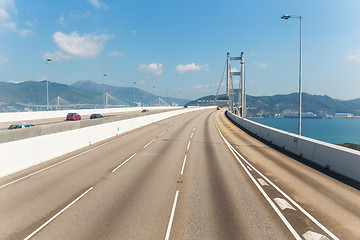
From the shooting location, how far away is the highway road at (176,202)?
5.75 m

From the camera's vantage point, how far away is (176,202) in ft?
24.5

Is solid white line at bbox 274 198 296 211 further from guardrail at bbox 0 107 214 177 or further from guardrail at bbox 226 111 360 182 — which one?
guardrail at bbox 0 107 214 177

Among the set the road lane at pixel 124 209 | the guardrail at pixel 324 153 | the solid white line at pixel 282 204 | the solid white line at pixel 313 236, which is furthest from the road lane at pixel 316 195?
the road lane at pixel 124 209

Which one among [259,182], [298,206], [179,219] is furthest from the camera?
[259,182]

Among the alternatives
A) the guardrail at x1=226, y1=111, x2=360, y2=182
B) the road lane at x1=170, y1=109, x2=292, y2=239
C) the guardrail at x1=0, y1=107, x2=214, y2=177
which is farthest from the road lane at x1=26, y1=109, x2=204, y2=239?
the guardrail at x1=226, y1=111, x2=360, y2=182

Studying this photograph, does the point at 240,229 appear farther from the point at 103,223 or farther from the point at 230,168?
the point at 230,168

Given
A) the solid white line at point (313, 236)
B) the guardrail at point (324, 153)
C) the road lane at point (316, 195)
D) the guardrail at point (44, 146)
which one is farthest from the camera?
the guardrail at point (44, 146)

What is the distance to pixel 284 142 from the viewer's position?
1700cm

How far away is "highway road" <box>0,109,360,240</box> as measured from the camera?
575cm

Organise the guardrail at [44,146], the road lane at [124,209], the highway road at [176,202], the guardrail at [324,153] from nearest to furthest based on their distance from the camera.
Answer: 1. the road lane at [124,209]
2. the highway road at [176,202]
3. the guardrail at [324,153]
4. the guardrail at [44,146]

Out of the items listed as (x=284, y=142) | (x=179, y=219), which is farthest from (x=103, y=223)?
(x=284, y=142)

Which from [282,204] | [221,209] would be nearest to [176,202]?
[221,209]

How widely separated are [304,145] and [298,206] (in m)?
7.87

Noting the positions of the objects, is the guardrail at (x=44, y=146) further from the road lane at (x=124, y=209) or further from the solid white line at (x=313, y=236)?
the solid white line at (x=313, y=236)
